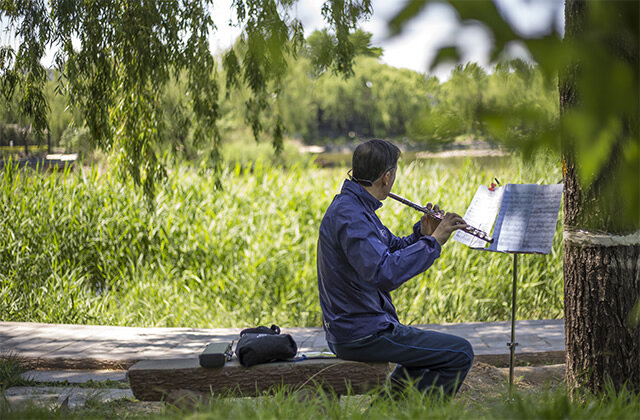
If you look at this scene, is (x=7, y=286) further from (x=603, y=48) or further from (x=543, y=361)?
(x=603, y=48)

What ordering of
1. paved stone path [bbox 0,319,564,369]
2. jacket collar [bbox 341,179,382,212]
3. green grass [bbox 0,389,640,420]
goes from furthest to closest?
paved stone path [bbox 0,319,564,369] < jacket collar [bbox 341,179,382,212] < green grass [bbox 0,389,640,420]

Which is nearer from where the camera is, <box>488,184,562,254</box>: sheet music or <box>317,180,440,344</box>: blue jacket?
<box>317,180,440,344</box>: blue jacket

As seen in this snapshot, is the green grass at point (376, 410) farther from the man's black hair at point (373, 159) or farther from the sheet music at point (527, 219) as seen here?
the man's black hair at point (373, 159)

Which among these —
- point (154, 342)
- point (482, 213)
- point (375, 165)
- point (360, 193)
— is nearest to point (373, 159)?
point (375, 165)

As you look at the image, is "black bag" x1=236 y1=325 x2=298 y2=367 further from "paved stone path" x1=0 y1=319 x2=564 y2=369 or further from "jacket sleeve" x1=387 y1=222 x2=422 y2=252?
"paved stone path" x1=0 y1=319 x2=564 y2=369

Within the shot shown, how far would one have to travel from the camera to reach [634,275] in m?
3.20

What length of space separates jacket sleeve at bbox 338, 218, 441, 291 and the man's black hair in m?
0.31

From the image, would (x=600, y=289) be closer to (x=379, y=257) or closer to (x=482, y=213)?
(x=482, y=213)

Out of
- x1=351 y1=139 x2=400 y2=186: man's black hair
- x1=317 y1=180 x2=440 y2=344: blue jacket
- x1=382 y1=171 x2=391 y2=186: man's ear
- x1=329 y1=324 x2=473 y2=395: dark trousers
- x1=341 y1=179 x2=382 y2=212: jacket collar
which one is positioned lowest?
x1=329 y1=324 x2=473 y2=395: dark trousers

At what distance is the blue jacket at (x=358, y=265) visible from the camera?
9.41 ft

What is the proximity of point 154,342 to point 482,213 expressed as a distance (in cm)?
298

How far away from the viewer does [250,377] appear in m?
2.98

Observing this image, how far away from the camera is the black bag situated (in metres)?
2.96

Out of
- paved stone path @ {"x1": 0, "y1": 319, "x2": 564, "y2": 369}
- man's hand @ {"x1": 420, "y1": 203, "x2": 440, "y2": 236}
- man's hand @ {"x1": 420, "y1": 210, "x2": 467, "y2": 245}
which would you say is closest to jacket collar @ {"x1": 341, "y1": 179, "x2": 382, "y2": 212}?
man's hand @ {"x1": 420, "y1": 210, "x2": 467, "y2": 245}
